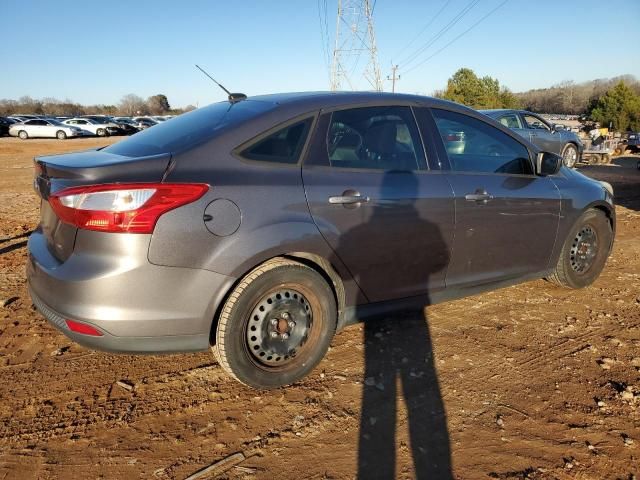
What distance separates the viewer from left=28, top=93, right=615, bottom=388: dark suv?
2330 millimetres

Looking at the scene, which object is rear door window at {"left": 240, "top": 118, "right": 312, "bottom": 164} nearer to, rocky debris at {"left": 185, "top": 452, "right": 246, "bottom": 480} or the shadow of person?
the shadow of person

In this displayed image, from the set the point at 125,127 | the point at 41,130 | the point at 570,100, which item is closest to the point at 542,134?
the point at 41,130

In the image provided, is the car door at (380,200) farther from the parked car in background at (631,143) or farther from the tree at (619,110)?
the tree at (619,110)

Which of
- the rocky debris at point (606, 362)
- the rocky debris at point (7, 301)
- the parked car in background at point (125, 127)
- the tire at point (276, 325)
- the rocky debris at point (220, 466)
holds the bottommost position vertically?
the rocky debris at point (220, 466)

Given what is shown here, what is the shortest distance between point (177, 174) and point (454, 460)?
194 cm

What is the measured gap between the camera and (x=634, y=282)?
4.61 meters

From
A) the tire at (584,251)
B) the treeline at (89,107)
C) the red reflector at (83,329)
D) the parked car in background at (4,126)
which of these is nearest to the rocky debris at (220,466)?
the red reflector at (83,329)

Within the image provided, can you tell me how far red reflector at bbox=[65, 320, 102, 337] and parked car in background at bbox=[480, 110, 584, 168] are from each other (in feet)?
37.1

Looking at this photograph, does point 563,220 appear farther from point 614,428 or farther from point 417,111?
point 614,428

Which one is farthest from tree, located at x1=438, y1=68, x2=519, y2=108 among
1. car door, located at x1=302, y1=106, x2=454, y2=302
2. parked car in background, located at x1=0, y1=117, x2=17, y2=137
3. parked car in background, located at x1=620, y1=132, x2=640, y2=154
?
car door, located at x1=302, y1=106, x2=454, y2=302

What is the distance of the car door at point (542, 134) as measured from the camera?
12992 mm

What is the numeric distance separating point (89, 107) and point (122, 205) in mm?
100430

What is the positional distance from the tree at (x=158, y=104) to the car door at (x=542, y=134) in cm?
8827

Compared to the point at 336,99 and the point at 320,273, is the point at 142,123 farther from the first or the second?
the point at 320,273
